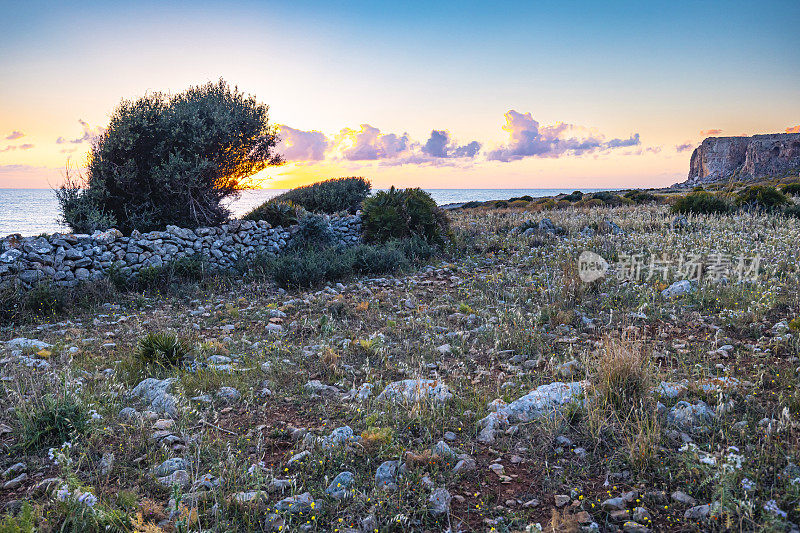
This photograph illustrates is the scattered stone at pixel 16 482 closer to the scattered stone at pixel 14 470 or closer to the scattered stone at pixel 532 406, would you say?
the scattered stone at pixel 14 470

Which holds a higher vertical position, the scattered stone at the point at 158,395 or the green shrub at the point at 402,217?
the green shrub at the point at 402,217

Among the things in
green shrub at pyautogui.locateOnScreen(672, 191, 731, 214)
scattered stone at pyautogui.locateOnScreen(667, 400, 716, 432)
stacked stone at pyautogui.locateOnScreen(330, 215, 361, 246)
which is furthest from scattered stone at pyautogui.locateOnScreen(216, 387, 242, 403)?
green shrub at pyautogui.locateOnScreen(672, 191, 731, 214)

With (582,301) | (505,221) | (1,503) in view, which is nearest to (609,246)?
(582,301)

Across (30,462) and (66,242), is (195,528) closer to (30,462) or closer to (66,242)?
(30,462)

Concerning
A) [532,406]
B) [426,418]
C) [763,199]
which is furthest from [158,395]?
[763,199]

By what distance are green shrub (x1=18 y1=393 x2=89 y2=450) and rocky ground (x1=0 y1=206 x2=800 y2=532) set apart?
2 centimetres

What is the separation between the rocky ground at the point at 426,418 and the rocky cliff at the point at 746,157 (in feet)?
286

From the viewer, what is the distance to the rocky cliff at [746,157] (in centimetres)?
8917

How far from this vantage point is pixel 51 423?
3.71 meters

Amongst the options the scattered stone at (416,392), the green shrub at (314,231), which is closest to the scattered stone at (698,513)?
the scattered stone at (416,392)

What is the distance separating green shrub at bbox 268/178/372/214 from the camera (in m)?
18.6

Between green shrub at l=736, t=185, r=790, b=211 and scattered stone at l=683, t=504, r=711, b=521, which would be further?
green shrub at l=736, t=185, r=790, b=211

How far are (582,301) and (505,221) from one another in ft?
29.7

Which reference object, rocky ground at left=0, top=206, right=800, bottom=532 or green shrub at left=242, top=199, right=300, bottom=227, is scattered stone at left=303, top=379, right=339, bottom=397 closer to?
rocky ground at left=0, top=206, right=800, bottom=532
